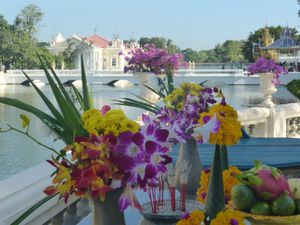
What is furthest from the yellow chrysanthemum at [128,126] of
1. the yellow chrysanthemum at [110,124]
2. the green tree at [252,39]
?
the green tree at [252,39]

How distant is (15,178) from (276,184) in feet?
3.86

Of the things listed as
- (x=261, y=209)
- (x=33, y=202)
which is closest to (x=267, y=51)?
(x=33, y=202)

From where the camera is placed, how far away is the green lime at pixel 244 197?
1.22 metres

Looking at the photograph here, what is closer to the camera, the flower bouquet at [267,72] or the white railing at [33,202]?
the white railing at [33,202]

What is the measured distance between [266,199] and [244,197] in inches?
2.0

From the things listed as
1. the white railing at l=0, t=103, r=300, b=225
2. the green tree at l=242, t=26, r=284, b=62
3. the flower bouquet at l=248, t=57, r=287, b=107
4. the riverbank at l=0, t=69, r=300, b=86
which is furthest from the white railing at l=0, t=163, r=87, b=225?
the green tree at l=242, t=26, r=284, b=62

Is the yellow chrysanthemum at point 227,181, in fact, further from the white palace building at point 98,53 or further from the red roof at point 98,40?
the red roof at point 98,40

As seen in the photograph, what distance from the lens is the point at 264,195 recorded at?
48.0 inches

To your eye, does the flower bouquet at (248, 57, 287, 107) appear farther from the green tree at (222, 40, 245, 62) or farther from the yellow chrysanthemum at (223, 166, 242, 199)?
the green tree at (222, 40, 245, 62)

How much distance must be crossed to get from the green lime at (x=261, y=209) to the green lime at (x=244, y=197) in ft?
0.05

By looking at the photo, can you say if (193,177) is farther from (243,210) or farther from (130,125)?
(130,125)

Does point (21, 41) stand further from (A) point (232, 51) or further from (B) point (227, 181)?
(B) point (227, 181)

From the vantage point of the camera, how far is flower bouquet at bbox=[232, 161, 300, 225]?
120 centimetres

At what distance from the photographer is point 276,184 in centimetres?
122
